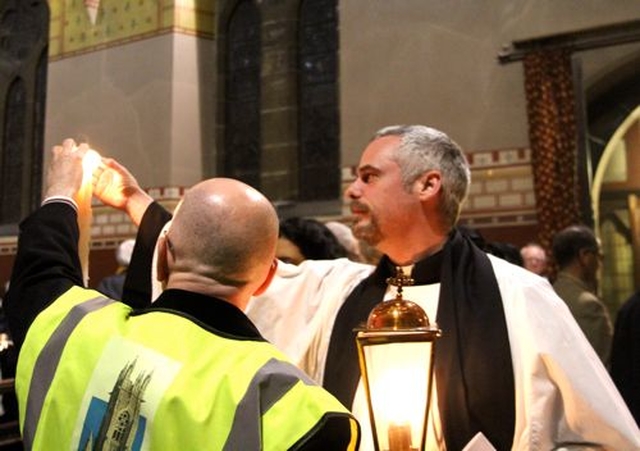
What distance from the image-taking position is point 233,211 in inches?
54.2

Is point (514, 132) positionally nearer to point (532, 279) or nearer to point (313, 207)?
point (313, 207)

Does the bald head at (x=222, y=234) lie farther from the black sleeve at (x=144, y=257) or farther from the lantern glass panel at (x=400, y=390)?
the black sleeve at (x=144, y=257)

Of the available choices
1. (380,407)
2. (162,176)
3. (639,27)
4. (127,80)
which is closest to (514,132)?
(639,27)

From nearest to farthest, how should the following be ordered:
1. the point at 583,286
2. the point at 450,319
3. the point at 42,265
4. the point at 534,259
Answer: the point at 42,265
the point at 450,319
the point at 583,286
the point at 534,259

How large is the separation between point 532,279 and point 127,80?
816 centimetres

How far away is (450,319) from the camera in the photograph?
6.31 ft

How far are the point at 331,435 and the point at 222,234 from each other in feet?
1.28

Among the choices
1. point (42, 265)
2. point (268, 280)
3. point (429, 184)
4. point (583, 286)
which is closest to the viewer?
point (42, 265)

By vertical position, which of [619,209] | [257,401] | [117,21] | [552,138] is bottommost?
[257,401]

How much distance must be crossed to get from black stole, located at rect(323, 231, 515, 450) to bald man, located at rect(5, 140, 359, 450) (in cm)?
62

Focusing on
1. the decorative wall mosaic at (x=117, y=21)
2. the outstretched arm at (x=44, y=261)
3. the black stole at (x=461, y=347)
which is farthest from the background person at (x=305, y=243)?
the decorative wall mosaic at (x=117, y=21)

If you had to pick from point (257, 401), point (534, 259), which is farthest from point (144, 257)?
point (534, 259)

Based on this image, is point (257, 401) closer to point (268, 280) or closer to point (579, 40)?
point (268, 280)

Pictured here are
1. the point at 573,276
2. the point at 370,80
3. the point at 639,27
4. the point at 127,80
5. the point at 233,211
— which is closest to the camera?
the point at 233,211
